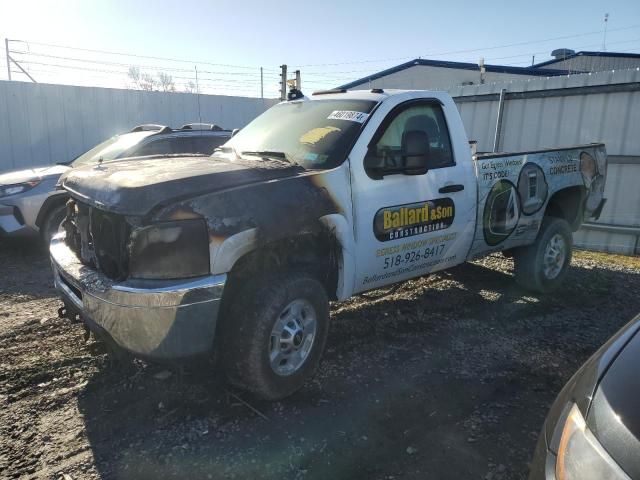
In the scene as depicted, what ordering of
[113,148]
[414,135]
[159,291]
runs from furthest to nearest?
[113,148] < [414,135] < [159,291]

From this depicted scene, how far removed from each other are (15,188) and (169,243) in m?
4.89

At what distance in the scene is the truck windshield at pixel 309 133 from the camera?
11.8 ft

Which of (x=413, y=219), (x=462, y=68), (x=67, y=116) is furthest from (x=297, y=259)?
(x=462, y=68)

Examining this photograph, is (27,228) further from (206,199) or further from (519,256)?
(519,256)

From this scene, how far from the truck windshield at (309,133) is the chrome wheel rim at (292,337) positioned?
1040 mm

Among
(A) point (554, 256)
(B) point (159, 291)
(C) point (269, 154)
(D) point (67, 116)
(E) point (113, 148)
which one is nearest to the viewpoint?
(B) point (159, 291)

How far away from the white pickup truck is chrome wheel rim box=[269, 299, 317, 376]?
1cm

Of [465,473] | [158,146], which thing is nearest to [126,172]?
[465,473]

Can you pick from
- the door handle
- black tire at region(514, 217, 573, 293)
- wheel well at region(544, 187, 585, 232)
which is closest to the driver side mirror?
the door handle

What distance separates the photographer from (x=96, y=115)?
40.5ft

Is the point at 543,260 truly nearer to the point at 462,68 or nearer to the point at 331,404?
the point at 331,404

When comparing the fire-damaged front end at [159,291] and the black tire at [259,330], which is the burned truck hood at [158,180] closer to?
the fire-damaged front end at [159,291]

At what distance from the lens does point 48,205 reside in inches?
250

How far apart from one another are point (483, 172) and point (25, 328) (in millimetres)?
4366
